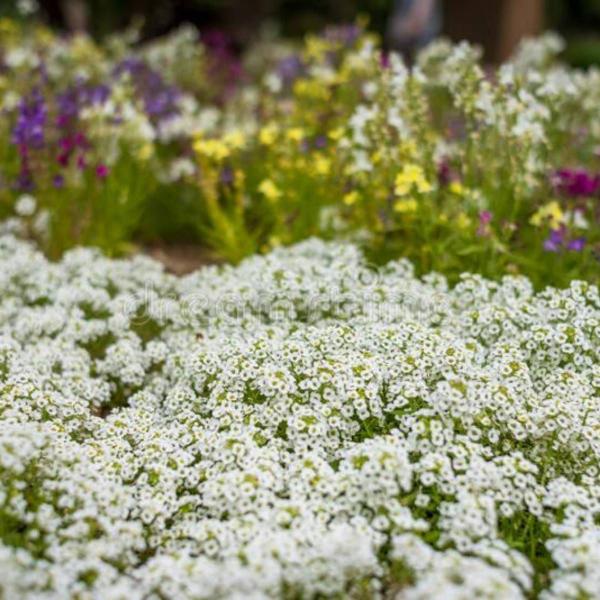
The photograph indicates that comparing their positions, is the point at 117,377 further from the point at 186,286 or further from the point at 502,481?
the point at 502,481

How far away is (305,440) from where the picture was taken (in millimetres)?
3068

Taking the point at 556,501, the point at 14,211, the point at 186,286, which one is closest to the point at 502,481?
the point at 556,501

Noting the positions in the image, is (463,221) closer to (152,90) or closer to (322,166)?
(322,166)

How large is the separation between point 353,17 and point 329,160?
13499 mm

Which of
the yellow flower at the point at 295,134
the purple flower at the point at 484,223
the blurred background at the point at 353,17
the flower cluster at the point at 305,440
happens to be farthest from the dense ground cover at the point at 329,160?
the blurred background at the point at 353,17

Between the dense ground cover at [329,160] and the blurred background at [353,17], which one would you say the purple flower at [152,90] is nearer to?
the dense ground cover at [329,160]

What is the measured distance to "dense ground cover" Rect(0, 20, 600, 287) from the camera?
4.57 m

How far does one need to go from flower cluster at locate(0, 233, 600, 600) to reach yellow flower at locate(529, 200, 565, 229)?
0.73 m

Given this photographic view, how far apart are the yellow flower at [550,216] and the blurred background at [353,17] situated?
4.12 m

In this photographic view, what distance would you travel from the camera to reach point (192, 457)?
301 centimetres

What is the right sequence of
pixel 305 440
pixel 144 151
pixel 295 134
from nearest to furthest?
pixel 305 440 < pixel 295 134 < pixel 144 151

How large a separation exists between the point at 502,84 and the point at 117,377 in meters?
2.53

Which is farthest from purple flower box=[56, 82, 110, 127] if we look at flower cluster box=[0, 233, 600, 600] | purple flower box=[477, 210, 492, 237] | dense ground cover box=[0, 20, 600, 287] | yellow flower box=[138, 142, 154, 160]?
purple flower box=[477, 210, 492, 237]

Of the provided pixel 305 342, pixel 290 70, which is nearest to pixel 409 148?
pixel 305 342
